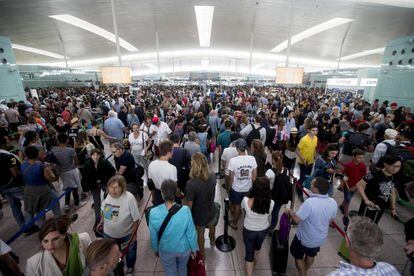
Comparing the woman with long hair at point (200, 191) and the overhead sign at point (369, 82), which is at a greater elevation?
the overhead sign at point (369, 82)

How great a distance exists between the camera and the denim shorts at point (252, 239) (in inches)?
100

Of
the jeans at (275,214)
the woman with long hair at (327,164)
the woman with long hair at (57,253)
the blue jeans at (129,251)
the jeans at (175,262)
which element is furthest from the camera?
the woman with long hair at (327,164)

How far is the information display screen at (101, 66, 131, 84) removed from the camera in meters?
7.49

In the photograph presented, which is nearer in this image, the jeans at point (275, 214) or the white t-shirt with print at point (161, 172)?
the white t-shirt with print at point (161, 172)

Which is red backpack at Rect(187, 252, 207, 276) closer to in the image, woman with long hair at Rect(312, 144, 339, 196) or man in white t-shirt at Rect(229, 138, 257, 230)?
man in white t-shirt at Rect(229, 138, 257, 230)

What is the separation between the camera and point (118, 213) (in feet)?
8.13

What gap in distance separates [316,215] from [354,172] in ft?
6.44

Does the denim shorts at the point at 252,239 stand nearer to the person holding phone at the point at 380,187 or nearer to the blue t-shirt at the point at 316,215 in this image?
the blue t-shirt at the point at 316,215

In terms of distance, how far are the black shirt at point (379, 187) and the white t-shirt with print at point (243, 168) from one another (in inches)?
70.3

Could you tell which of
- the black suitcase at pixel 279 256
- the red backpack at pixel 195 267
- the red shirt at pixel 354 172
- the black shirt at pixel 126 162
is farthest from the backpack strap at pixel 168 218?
the red shirt at pixel 354 172

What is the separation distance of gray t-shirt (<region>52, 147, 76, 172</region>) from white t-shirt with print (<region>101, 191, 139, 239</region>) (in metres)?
2.04

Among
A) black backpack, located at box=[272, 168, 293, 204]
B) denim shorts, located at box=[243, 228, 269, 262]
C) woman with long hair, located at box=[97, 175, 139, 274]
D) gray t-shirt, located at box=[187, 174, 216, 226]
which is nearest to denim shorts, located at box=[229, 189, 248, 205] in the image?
black backpack, located at box=[272, 168, 293, 204]

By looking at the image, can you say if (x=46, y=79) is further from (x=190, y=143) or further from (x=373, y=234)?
(x=373, y=234)

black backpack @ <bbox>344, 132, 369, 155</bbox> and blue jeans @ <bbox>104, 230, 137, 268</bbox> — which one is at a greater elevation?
black backpack @ <bbox>344, 132, 369, 155</bbox>
